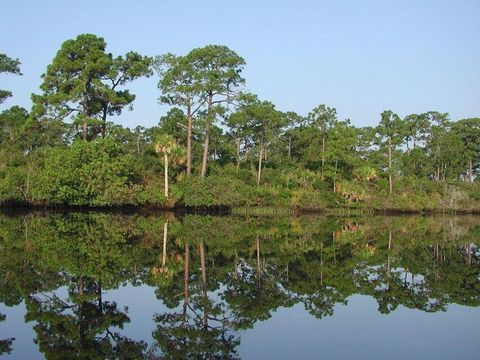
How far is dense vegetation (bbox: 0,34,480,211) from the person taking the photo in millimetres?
38562

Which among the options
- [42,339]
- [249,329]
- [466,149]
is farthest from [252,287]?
[466,149]

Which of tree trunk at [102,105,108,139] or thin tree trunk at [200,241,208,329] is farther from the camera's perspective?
tree trunk at [102,105,108,139]

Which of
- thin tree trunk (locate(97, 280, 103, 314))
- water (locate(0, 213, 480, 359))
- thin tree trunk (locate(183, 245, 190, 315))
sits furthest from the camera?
thin tree trunk (locate(183, 245, 190, 315))

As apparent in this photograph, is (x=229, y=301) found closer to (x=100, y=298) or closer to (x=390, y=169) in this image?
(x=100, y=298)

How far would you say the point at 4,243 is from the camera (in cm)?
1727

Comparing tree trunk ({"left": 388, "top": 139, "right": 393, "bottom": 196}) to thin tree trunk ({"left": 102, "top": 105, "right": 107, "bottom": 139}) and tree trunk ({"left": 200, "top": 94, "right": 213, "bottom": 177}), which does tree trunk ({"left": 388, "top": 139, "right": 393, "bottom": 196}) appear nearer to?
tree trunk ({"left": 200, "top": 94, "right": 213, "bottom": 177})

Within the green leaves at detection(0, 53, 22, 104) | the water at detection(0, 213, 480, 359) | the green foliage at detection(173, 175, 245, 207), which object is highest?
the green leaves at detection(0, 53, 22, 104)

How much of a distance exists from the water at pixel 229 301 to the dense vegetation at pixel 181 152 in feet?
65.6

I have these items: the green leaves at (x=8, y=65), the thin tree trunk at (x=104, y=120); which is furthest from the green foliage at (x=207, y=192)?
the green leaves at (x=8, y=65)

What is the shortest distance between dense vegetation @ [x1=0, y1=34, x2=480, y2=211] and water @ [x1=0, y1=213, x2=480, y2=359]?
2001cm

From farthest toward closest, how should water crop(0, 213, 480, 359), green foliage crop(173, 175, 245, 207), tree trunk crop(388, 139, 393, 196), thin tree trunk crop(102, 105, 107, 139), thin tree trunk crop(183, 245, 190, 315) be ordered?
tree trunk crop(388, 139, 393, 196), thin tree trunk crop(102, 105, 107, 139), green foliage crop(173, 175, 245, 207), thin tree trunk crop(183, 245, 190, 315), water crop(0, 213, 480, 359)

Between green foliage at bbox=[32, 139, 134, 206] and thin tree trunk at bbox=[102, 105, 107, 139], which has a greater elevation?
thin tree trunk at bbox=[102, 105, 107, 139]

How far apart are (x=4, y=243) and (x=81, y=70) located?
27754 millimetres

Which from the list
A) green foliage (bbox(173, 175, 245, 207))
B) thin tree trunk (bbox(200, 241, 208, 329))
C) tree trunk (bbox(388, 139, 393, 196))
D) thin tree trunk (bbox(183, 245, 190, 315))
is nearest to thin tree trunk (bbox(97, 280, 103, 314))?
thin tree trunk (bbox(183, 245, 190, 315))
